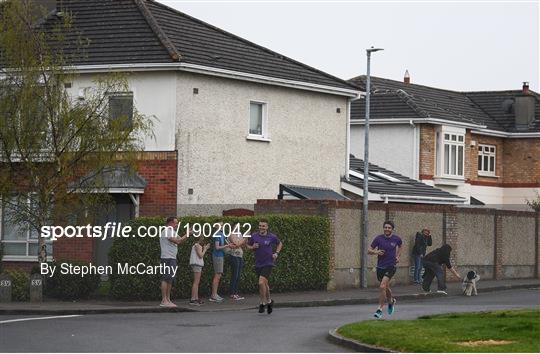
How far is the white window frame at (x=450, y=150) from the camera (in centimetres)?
5109

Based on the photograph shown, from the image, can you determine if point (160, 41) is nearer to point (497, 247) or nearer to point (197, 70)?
point (197, 70)

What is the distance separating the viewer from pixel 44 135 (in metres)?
27.9

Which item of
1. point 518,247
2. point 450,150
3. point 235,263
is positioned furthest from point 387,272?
point 450,150

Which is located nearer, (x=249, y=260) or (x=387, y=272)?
(x=387, y=272)

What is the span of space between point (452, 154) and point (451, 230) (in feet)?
42.3

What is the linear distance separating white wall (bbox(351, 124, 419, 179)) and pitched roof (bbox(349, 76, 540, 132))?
1.88ft

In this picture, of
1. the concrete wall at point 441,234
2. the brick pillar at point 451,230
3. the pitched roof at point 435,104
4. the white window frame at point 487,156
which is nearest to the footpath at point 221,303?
the concrete wall at point 441,234

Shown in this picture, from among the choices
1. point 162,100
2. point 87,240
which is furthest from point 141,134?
Result: point 87,240

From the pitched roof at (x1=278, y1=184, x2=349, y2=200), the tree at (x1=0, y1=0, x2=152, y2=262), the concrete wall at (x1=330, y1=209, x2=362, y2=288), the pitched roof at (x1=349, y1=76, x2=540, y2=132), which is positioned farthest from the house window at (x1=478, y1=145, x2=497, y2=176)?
the tree at (x1=0, y1=0, x2=152, y2=262)

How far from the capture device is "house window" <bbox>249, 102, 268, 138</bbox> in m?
36.6

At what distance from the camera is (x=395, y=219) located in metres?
36.5

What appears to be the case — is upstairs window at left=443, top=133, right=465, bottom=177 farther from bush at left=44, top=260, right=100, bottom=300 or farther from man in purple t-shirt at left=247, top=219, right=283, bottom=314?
man in purple t-shirt at left=247, top=219, right=283, bottom=314

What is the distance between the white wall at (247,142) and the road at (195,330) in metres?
7.52

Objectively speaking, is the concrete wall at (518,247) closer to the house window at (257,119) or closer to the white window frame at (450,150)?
the white window frame at (450,150)
